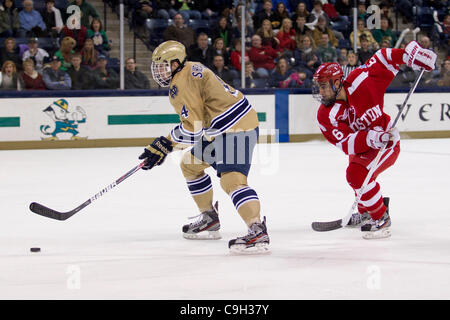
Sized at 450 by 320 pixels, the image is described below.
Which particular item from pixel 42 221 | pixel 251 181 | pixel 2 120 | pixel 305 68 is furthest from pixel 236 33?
pixel 42 221

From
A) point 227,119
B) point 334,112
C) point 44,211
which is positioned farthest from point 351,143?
point 44,211

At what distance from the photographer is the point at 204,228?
4.57 metres

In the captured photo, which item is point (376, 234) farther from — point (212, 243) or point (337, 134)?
point (212, 243)

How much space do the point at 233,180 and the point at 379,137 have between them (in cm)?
88

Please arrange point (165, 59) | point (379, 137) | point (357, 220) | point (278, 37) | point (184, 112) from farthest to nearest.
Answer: point (278, 37) < point (357, 220) < point (379, 137) < point (165, 59) < point (184, 112)

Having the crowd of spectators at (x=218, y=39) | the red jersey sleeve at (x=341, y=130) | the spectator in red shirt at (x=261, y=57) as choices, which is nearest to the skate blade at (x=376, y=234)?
the red jersey sleeve at (x=341, y=130)

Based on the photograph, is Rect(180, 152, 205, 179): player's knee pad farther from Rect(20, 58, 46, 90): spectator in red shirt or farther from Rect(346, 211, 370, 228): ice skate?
Rect(20, 58, 46, 90): spectator in red shirt

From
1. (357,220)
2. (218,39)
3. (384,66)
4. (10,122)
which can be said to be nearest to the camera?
(384,66)

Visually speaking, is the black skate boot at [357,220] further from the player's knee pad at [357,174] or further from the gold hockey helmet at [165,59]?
the gold hockey helmet at [165,59]

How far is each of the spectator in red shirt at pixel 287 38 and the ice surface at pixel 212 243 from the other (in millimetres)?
3415

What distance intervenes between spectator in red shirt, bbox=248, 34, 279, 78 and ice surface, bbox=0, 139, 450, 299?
3.04m

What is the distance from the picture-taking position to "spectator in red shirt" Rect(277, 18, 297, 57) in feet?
35.3

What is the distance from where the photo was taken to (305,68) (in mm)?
10695

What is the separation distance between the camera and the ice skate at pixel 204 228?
15.0ft
